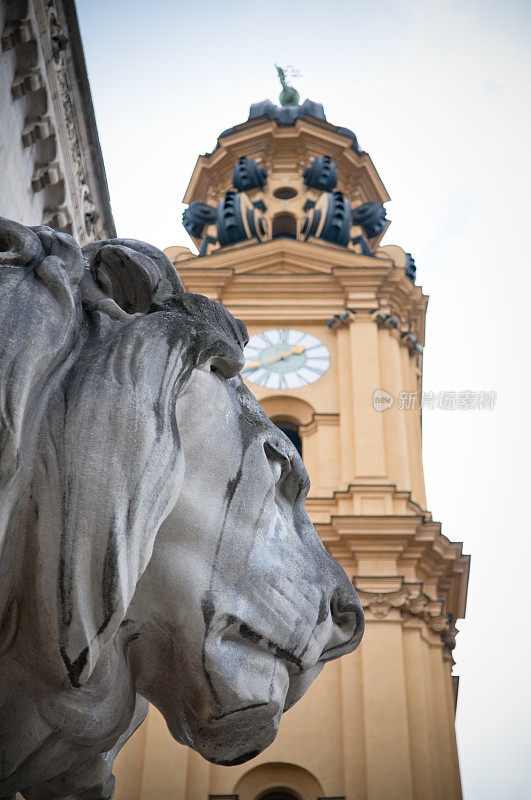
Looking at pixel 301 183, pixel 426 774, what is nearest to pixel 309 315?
pixel 301 183

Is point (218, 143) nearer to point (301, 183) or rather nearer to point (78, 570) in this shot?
point (301, 183)

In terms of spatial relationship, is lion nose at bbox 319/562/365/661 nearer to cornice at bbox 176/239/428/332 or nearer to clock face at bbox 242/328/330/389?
clock face at bbox 242/328/330/389

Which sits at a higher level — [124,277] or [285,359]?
[285,359]

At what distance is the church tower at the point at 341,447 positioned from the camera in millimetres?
20875

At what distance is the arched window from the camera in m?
35.9

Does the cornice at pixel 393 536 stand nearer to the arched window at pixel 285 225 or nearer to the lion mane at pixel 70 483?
the arched window at pixel 285 225

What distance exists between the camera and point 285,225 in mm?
36219

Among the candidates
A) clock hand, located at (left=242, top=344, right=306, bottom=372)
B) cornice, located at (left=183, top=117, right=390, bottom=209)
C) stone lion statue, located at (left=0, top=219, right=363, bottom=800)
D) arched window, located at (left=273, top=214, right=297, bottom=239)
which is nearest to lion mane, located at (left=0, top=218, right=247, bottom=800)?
stone lion statue, located at (left=0, top=219, right=363, bottom=800)

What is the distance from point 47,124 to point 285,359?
854 inches

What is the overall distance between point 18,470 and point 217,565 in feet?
1.62

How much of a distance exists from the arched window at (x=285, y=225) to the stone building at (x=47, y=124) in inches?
1129

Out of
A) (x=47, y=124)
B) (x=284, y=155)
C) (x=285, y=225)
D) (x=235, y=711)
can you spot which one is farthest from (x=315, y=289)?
(x=235, y=711)

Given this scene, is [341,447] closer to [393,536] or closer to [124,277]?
[393,536]

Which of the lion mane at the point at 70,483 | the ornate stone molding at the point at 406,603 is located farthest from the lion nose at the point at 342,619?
the ornate stone molding at the point at 406,603
